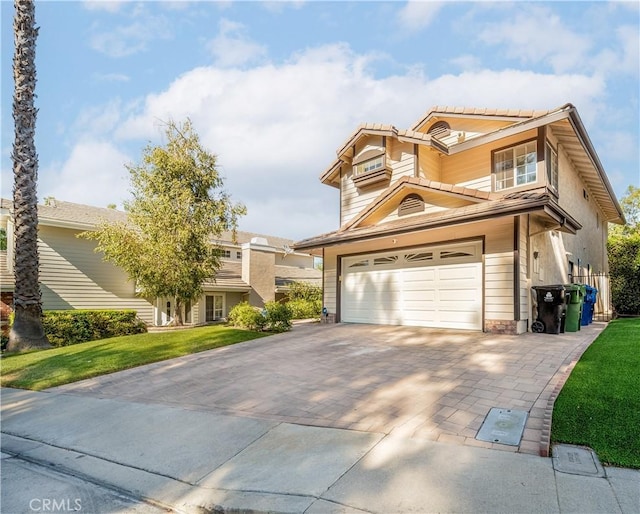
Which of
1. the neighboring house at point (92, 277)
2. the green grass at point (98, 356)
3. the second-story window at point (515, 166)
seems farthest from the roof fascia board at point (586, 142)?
the neighboring house at point (92, 277)

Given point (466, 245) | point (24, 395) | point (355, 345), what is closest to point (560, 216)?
point (466, 245)

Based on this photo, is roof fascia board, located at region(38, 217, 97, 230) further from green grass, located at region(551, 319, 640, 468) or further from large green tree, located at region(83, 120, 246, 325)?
green grass, located at region(551, 319, 640, 468)

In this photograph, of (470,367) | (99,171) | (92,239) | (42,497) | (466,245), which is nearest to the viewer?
(42,497)

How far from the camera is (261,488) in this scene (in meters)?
2.87

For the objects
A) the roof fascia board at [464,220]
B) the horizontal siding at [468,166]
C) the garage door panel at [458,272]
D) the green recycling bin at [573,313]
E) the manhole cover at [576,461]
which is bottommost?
the manhole cover at [576,461]

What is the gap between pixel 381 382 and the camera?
5445mm

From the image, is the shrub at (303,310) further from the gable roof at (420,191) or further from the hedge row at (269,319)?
the gable roof at (420,191)

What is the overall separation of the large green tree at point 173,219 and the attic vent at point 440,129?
28.8ft

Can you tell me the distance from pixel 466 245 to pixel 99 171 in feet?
69.6

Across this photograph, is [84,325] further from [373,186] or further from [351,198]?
[373,186]

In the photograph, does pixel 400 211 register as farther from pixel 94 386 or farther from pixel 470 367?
pixel 94 386

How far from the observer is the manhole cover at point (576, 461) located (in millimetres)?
2744

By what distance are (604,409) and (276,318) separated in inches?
387

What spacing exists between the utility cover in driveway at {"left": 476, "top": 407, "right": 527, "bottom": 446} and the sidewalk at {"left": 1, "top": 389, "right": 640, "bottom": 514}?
300mm
